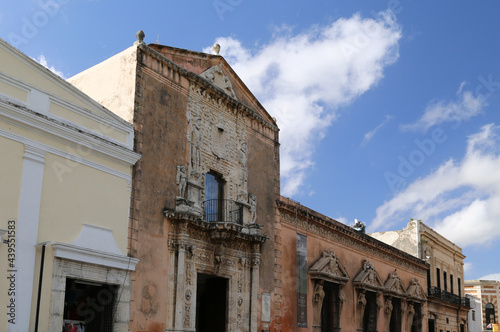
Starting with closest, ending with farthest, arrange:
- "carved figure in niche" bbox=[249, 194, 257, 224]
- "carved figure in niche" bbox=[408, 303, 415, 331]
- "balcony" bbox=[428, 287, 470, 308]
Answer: "carved figure in niche" bbox=[249, 194, 257, 224] < "carved figure in niche" bbox=[408, 303, 415, 331] < "balcony" bbox=[428, 287, 470, 308]

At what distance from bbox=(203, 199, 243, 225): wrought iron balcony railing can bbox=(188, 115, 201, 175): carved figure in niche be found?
1057 mm

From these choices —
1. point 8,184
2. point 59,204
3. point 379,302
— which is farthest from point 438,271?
point 8,184

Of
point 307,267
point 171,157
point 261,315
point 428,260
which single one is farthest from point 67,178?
point 428,260

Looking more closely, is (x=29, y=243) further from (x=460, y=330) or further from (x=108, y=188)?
(x=460, y=330)

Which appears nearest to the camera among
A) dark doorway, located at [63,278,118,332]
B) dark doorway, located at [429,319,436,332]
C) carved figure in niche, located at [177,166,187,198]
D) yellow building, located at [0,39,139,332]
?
yellow building, located at [0,39,139,332]

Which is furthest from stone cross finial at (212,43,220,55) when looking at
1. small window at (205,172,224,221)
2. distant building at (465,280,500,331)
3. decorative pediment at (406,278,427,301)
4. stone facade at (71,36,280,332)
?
distant building at (465,280,500,331)

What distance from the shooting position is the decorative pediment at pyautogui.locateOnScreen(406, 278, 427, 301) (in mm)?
29459

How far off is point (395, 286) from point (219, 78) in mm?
15055

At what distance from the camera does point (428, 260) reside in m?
33.5

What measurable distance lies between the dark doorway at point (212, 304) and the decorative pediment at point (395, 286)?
1170 centimetres

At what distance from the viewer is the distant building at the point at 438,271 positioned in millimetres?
33062

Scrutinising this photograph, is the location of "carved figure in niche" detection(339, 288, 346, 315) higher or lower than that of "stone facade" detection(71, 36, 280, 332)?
lower

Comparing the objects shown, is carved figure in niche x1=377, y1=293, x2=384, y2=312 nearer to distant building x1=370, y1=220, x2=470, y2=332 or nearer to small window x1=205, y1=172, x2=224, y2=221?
distant building x1=370, y1=220, x2=470, y2=332

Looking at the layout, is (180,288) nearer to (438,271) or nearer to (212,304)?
(212,304)
